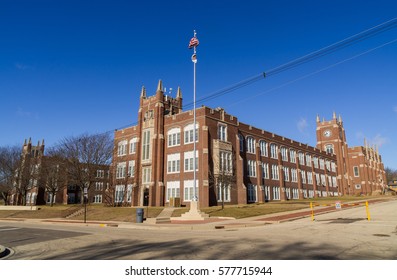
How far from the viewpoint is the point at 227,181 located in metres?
34.8

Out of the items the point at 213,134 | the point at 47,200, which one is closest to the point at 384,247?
the point at 213,134

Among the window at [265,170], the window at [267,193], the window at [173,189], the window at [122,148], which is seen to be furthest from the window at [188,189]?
the window at [267,193]

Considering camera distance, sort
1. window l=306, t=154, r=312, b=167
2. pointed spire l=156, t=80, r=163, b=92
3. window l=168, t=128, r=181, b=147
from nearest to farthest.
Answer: window l=168, t=128, r=181, b=147, pointed spire l=156, t=80, r=163, b=92, window l=306, t=154, r=312, b=167

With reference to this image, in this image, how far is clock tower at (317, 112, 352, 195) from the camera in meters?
77.5

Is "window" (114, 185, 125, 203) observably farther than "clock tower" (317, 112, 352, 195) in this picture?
No

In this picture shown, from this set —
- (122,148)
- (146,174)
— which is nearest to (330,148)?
(146,174)

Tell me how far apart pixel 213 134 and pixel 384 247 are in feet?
102

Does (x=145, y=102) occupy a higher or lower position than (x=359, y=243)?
higher

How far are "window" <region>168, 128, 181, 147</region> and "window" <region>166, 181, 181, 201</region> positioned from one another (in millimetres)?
5479

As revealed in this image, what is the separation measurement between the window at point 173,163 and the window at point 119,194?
10955 mm

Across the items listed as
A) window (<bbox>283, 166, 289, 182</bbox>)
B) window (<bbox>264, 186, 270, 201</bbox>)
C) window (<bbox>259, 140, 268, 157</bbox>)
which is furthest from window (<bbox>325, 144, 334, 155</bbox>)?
window (<bbox>264, 186, 270, 201</bbox>)

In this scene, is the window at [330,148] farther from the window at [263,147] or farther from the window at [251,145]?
the window at [251,145]

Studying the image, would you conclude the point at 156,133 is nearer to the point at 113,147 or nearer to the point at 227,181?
the point at 113,147

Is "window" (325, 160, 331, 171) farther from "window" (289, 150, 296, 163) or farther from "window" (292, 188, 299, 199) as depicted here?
"window" (292, 188, 299, 199)
